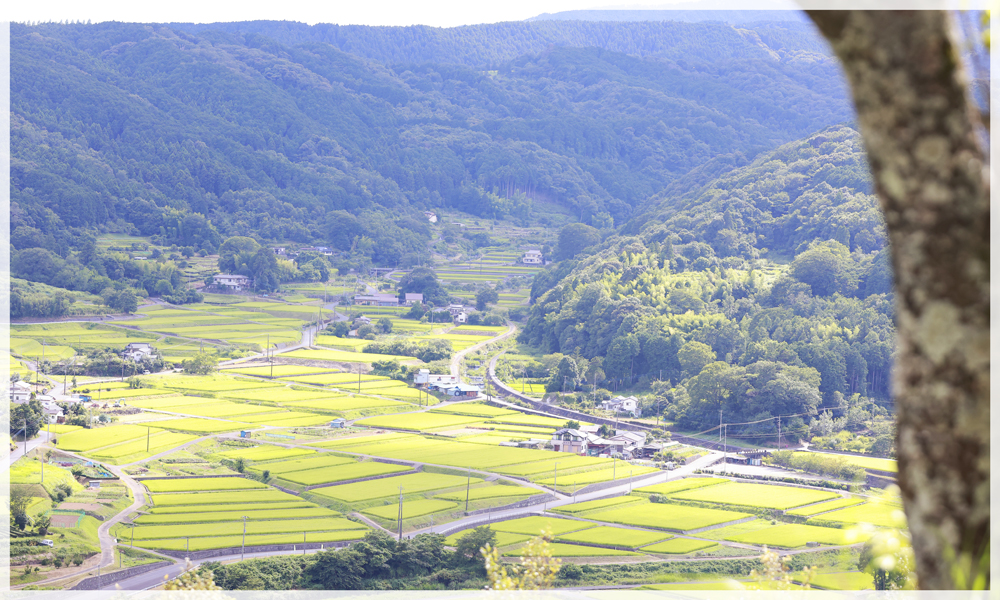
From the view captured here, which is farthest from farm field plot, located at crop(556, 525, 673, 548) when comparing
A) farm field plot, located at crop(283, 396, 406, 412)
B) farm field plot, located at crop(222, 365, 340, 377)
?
farm field plot, located at crop(222, 365, 340, 377)

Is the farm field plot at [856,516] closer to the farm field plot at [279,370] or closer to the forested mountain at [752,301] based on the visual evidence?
the forested mountain at [752,301]

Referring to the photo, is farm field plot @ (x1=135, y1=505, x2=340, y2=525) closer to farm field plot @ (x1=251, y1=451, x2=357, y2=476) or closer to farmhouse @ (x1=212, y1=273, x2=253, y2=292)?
farm field plot @ (x1=251, y1=451, x2=357, y2=476)

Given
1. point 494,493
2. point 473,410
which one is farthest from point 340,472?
point 473,410

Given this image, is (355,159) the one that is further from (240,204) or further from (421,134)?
(240,204)

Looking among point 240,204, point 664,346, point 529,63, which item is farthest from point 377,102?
point 664,346

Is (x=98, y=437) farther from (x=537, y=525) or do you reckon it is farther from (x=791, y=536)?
(x=791, y=536)
